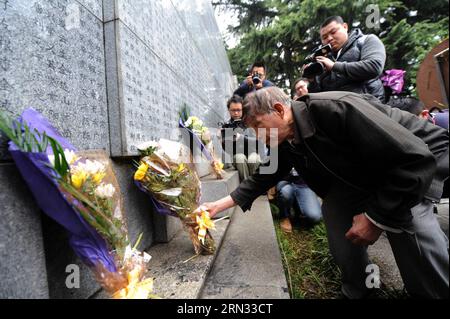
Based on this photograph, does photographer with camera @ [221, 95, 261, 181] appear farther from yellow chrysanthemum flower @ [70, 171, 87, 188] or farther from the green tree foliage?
yellow chrysanthemum flower @ [70, 171, 87, 188]

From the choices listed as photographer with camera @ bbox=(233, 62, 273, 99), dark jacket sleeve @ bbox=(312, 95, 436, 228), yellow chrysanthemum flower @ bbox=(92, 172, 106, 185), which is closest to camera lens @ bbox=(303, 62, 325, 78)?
dark jacket sleeve @ bbox=(312, 95, 436, 228)

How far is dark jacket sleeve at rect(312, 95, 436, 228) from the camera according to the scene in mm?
1223

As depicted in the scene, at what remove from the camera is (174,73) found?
9.12ft

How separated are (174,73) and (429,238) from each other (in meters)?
2.46

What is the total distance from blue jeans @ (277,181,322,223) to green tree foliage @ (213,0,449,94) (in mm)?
2624

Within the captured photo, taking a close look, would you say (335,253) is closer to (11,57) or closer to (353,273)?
(353,273)

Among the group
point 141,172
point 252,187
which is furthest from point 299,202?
point 141,172

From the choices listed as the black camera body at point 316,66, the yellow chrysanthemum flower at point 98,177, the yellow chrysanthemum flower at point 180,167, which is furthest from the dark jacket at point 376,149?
the yellow chrysanthemum flower at point 98,177

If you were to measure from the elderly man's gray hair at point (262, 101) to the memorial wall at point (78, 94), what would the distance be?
2.49 feet

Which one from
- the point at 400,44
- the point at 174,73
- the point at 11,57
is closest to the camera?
the point at 11,57

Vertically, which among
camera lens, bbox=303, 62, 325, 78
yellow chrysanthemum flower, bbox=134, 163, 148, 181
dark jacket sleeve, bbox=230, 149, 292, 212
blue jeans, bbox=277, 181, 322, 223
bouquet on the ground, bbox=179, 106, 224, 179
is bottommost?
blue jeans, bbox=277, 181, 322, 223

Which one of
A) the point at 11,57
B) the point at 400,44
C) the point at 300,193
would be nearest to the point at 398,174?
the point at 11,57

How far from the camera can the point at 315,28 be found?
736 cm
